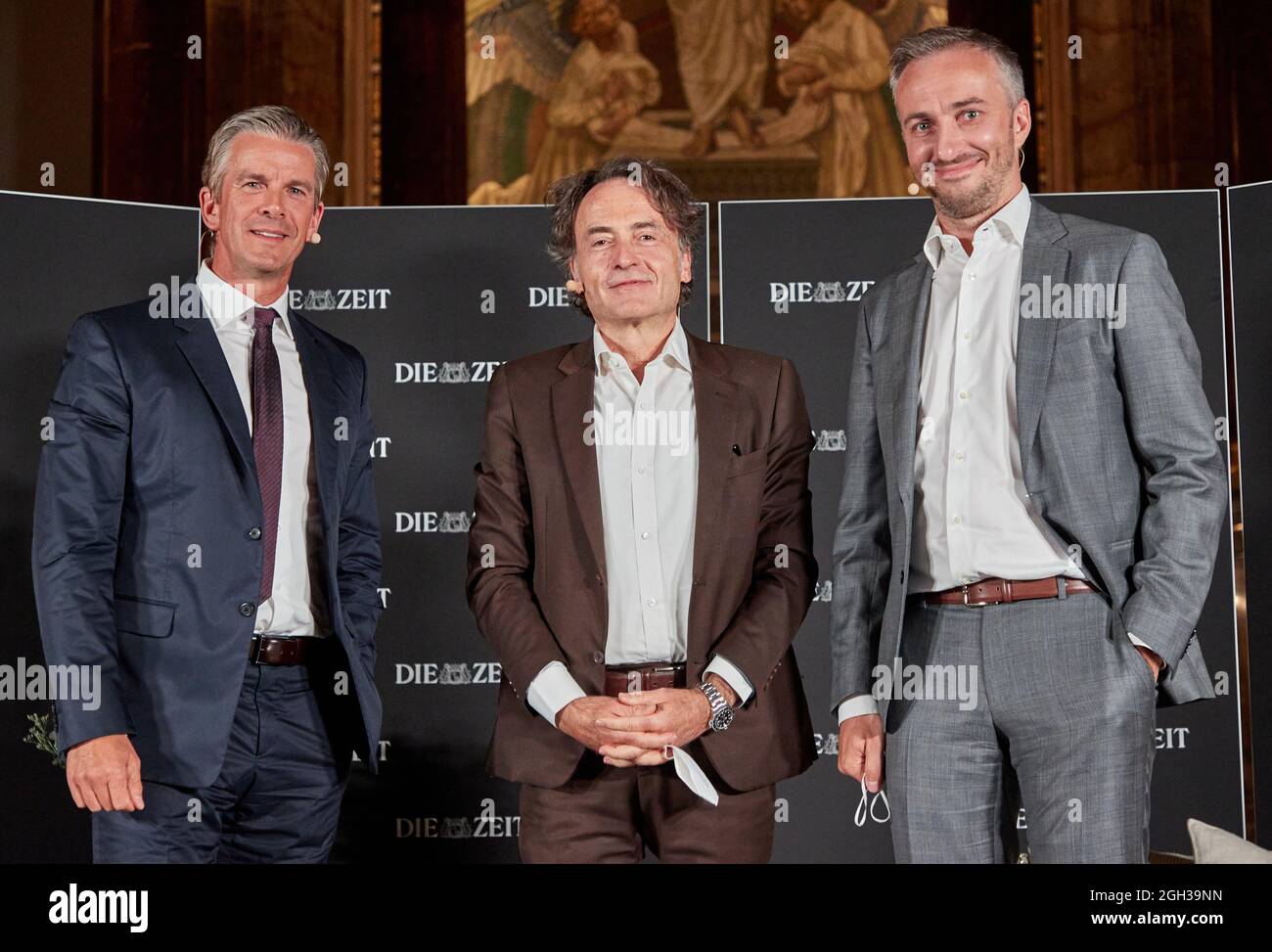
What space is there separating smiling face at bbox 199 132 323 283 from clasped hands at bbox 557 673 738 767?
4.24ft

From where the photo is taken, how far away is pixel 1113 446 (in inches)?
106

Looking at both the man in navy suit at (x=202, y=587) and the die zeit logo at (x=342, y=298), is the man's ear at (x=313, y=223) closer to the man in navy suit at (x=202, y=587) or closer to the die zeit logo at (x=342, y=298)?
the man in navy suit at (x=202, y=587)

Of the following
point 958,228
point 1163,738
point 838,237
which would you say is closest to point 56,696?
point 958,228

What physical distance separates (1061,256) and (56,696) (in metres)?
2.22

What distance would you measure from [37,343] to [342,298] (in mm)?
896

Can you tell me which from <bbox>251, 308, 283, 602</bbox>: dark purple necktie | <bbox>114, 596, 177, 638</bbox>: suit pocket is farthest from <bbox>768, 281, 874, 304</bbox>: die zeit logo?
<bbox>114, 596, 177, 638</bbox>: suit pocket

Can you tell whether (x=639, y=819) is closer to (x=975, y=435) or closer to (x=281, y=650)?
(x=281, y=650)

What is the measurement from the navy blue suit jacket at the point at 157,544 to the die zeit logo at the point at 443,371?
1238 millimetres

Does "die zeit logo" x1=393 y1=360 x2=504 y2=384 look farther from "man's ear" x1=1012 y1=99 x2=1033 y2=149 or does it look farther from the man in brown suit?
"man's ear" x1=1012 y1=99 x2=1033 y2=149

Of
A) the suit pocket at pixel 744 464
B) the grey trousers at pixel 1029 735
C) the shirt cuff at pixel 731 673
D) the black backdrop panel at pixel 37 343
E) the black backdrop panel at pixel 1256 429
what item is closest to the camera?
the grey trousers at pixel 1029 735

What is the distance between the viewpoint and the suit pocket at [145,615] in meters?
2.96

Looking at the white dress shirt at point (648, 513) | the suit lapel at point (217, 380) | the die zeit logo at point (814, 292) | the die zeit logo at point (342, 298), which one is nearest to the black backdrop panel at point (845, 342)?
the die zeit logo at point (814, 292)

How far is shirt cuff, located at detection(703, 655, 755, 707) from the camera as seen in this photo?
111 inches
